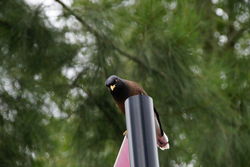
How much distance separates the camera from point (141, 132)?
1059 mm

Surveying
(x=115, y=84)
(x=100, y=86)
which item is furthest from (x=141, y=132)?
(x=100, y=86)

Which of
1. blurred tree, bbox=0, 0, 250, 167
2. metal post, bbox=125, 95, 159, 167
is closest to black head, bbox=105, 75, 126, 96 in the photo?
blurred tree, bbox=0, 0, 250, 167

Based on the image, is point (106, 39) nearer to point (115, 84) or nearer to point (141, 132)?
point (115, 84)

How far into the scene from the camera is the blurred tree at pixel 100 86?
2225 mm

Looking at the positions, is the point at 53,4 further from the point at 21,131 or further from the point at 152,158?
the point at 152,158

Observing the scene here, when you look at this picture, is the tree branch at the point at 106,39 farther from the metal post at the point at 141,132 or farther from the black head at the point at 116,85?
the metal post at the point at 141,132

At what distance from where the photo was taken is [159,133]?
73.4 inches

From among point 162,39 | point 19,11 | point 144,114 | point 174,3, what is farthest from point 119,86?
point 144,114

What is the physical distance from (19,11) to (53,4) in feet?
0.53

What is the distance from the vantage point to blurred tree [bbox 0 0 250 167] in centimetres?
222

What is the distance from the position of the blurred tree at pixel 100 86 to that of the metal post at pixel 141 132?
3.77 ft

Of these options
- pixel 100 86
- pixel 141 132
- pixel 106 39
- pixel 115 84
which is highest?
pixel 106 39

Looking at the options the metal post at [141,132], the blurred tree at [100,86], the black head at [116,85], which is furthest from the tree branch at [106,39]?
the metal post at [141,132]

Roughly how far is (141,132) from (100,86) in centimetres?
132
